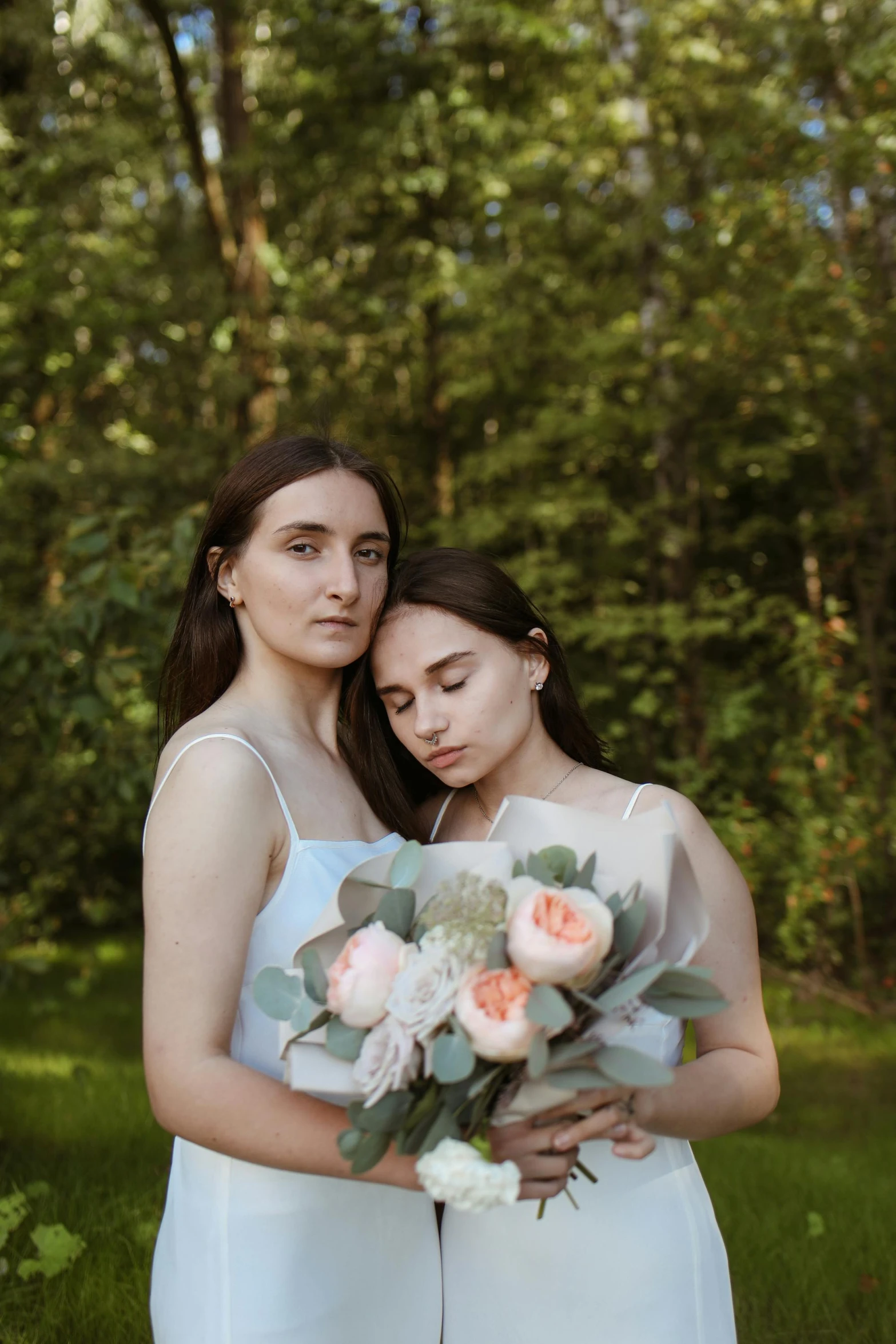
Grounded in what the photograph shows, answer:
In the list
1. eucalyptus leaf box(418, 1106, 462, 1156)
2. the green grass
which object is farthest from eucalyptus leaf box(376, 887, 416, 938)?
the green grass

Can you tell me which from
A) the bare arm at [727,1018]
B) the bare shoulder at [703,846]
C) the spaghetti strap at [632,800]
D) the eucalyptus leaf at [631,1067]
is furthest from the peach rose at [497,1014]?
the spaghetti strap at [632,800]

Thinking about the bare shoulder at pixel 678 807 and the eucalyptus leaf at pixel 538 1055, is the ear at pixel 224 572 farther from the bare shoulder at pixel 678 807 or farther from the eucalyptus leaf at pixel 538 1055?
the eucalyptus leaf at pixel 538 1055

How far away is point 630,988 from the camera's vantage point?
1.36 meters

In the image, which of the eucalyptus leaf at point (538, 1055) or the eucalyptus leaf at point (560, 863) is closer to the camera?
the eucalyptus leaf at point (538, 1055)

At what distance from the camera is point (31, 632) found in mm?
4445

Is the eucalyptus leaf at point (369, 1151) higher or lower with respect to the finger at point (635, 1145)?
higher

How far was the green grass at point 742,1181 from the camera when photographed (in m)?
3.26

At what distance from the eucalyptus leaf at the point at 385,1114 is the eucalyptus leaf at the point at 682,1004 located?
13.2 inches

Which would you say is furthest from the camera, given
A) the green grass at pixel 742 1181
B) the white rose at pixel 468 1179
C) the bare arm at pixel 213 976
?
the green grass at pixel 742 1181

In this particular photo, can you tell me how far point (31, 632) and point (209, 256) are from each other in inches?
314

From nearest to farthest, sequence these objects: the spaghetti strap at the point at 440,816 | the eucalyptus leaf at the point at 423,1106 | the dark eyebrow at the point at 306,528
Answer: the eucalyptus leaf at the point at 423,1106 < the dark eyebrow at the point at 306,528 < the spaghetti strap at the point at 440,816

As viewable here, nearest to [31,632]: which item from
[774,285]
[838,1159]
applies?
[838,1159]

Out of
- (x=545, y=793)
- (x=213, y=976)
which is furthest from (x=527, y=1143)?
(x=545, y=793)

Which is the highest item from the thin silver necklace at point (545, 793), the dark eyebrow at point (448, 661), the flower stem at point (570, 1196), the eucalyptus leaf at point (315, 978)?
the dark eyebrow at point (448, 661)
